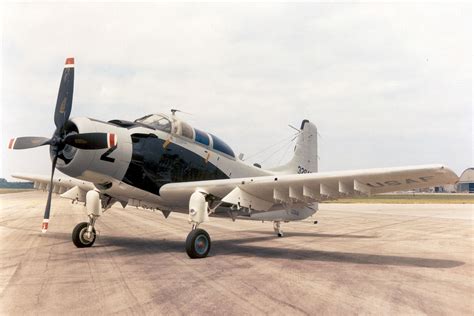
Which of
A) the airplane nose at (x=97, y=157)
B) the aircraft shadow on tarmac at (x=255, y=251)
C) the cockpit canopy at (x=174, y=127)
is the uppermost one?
the cockpit canopy at (x=174, y=127)

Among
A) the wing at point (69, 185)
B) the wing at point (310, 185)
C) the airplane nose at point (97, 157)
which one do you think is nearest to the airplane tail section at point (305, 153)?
the wing at point (310, 185)

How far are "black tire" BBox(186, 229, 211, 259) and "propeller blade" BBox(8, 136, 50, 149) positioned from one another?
4373 millimetres

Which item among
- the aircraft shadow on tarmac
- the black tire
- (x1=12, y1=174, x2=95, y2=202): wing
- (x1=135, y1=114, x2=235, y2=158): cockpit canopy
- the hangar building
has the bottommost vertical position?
the aircraft shadow on tarmac

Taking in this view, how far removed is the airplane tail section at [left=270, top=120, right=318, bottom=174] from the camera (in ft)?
54.4

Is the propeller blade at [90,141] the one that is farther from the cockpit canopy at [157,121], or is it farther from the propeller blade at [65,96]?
the cockpit canopy at [157,121]

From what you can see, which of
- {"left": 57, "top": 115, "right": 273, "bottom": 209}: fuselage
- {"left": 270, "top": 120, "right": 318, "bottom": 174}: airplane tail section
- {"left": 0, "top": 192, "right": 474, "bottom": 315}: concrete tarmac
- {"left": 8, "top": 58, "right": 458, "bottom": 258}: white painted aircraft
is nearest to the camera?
{"left": 0, "top": 192, "right": 474, "bottom": 315}: concrete tarmac

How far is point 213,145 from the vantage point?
12008 millimetres

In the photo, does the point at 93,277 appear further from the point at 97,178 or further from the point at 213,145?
the point at 213,145

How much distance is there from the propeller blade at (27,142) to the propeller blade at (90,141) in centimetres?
93

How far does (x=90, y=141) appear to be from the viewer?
8836mm

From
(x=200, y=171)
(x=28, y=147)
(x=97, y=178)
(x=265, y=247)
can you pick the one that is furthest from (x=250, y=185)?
(x=28, y=147)

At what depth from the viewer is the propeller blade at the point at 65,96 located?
9258 mm

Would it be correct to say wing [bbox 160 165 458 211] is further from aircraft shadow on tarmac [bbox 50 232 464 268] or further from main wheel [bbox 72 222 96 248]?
main wheel [bbox 72 222 96 248]

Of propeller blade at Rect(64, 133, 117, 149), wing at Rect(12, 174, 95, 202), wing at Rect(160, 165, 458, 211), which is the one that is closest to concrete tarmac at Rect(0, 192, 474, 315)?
wing at Rect(160, 165, 458, 211)
